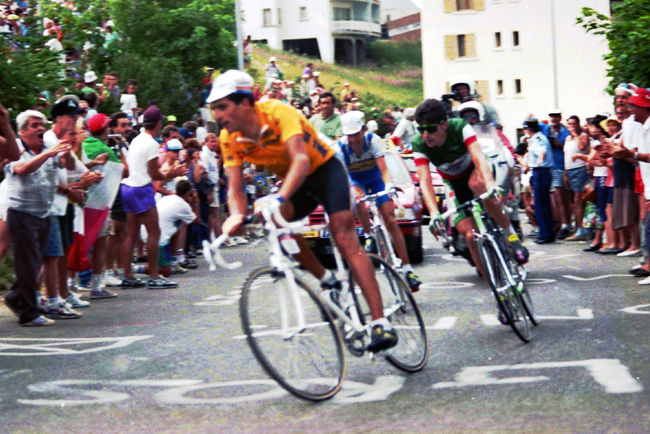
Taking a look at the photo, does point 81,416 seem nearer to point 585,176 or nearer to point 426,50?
point 585,176

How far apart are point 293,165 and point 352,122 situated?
4.64 meters

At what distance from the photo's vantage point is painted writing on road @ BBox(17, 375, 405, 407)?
6.38 metres

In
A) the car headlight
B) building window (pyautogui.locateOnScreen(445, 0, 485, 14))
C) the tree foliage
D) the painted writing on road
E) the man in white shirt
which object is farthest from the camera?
building window (pyautogui.locateOnScreen(445, 0, 485, 14))

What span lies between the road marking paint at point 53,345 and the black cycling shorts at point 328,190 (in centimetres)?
264

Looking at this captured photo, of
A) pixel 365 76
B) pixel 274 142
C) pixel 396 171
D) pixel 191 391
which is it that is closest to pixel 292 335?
pixel 191 391

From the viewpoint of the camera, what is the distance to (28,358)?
8.33 meters

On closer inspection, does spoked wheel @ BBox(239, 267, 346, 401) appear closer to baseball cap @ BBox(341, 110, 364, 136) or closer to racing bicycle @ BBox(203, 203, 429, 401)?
racing bicycle @ BBox(203, 203, 429, 401)

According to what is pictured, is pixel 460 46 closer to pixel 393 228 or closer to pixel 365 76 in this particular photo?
pixel 365 76

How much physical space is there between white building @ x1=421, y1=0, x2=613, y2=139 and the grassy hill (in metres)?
12.6

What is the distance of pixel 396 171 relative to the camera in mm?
16531

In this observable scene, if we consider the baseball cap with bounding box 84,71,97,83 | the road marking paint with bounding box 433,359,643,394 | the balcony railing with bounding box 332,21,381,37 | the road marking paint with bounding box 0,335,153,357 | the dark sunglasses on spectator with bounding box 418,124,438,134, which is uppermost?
the balcony railing with bounding box 332,21,381,37

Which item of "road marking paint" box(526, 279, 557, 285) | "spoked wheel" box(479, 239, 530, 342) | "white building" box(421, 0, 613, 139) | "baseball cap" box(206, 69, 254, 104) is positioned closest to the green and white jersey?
"spoked wheel" box(479, 239, 530, 342)

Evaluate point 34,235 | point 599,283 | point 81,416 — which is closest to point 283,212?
point 81,416

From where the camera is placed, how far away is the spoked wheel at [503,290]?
8.06 m
